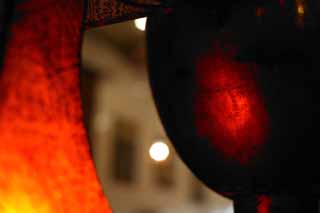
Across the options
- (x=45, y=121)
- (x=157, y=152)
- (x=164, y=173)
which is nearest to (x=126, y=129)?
(x=157, y=152)

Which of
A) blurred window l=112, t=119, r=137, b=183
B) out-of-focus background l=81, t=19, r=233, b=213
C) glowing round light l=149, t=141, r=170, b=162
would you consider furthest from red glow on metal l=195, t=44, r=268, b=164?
glowing round light l=149, t=141, r=170, b=162

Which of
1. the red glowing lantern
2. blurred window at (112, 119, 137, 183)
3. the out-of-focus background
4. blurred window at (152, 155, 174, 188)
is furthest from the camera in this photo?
blurred window at (152, 155, 174, 188)

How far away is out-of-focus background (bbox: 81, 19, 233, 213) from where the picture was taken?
348 centimetres

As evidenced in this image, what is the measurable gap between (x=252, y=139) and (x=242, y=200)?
0.07 meters

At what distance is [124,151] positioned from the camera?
377cm

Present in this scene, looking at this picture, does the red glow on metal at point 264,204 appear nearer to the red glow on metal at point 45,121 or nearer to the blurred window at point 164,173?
the red glow on metal at point 45,121

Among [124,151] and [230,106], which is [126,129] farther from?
[230,106]

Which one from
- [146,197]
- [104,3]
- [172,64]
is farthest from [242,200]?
[146,197]

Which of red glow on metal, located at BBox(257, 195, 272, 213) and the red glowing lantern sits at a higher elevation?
the red glowing lantern

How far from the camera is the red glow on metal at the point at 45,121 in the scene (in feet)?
1.54

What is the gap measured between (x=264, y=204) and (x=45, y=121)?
7.6 inches

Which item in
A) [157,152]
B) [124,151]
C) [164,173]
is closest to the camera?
[124,151]

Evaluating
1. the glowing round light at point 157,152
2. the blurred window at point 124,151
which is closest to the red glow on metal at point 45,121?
the blurred window at point 124,151

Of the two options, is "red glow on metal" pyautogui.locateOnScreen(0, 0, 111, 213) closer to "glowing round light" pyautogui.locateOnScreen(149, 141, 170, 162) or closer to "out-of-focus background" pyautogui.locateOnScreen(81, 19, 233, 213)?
"out-of-focus background" pyautogui.locateOnScreen(81, 19, 233, 213)
